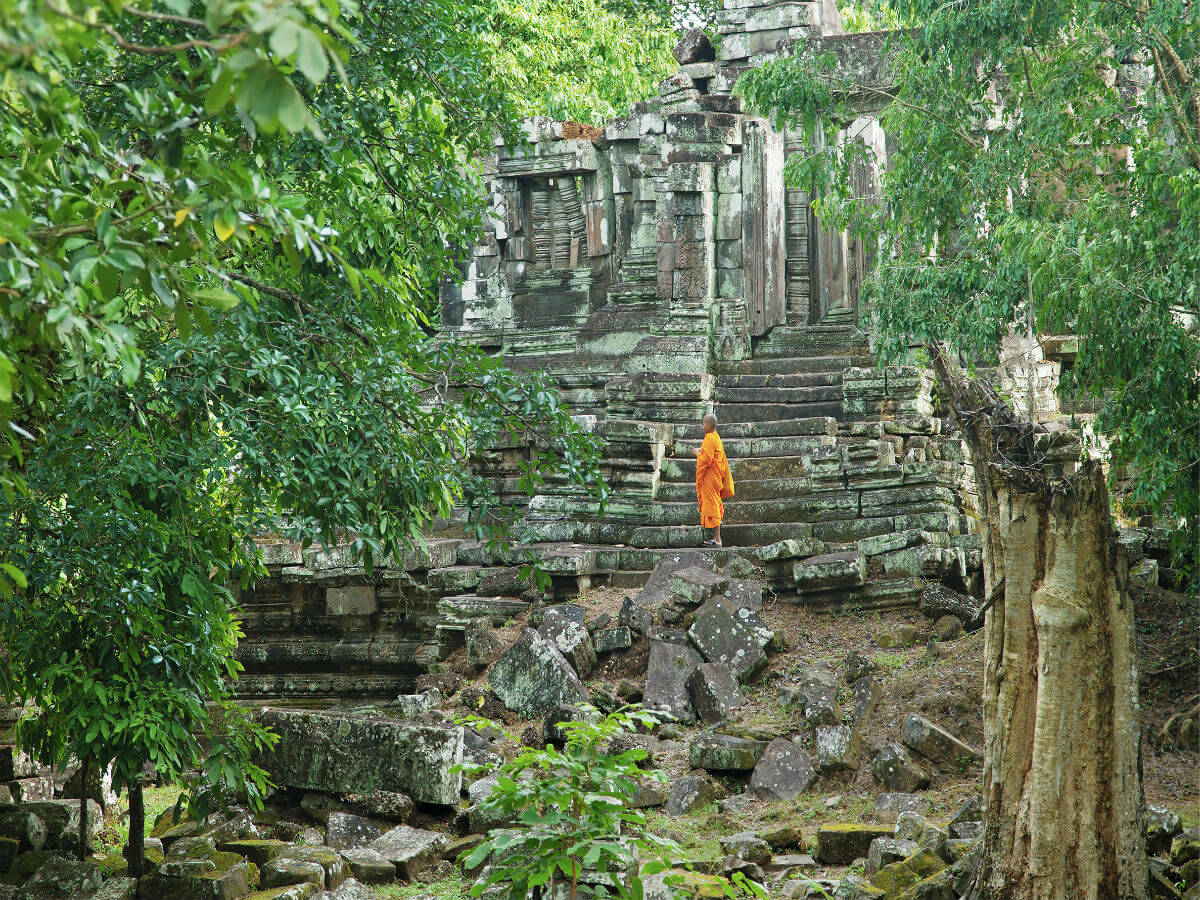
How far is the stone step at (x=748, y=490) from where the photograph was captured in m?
12.0

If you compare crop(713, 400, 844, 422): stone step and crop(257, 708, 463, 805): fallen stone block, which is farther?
crop(713, 400, 844, 422): stone step

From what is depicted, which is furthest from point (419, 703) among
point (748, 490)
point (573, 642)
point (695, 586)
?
point (748, 490)

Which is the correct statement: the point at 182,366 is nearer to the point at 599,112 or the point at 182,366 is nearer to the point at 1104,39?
the point at 1104,39

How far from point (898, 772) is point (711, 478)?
4519mm

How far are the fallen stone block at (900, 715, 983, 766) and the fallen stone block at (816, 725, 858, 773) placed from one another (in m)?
0.34

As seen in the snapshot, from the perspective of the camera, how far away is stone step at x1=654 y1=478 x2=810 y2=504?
472 inches

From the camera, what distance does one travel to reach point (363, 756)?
22.6ft

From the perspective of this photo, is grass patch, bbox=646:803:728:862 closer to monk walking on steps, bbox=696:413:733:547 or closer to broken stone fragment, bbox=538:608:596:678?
broken stone fragment, bbox=538:608:596:678

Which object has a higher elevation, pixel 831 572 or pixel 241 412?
pixel 241 412

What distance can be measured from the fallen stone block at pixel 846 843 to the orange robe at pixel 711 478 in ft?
17.6

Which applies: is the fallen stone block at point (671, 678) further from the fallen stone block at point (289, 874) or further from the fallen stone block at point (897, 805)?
the fallen stone block at point (289, 874)

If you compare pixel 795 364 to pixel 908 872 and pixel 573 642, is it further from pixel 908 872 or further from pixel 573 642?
pixel 908 872

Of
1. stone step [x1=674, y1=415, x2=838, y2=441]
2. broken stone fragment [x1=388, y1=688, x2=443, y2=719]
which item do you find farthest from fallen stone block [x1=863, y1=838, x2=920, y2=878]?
stone step [x1=674, y1=415, x2=838, y2=441]

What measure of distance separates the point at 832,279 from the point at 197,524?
11.2 meters
